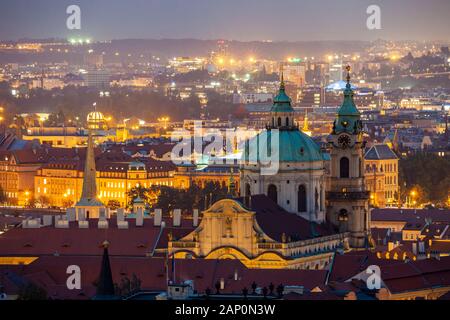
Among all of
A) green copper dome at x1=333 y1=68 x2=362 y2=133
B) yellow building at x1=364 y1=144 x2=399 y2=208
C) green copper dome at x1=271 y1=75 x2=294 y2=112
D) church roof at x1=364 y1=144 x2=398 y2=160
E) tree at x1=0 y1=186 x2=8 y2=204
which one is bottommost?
tree at x1=0 y1=186 x2=8 y2=204

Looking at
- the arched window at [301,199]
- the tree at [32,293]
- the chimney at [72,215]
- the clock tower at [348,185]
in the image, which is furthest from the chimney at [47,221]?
the tree at [32,293]

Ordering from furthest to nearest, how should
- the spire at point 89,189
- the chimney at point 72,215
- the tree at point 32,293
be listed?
the spire at point 89,189
the chimney at point 72,215
the tree at point 32,293

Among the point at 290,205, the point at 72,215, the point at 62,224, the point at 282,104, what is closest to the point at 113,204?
the point at 72,215

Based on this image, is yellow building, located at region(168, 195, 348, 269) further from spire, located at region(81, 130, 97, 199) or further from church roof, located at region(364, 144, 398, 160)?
church roof, located at region(364, 144, 398, 160)

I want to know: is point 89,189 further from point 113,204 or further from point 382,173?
point 382,173

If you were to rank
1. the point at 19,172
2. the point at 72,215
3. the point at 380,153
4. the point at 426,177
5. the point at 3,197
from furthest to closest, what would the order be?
1. the point at 19,172
2. the point at 3,197
3. the point at 380,153
4. the point at 426,177
5. the point at 72,215

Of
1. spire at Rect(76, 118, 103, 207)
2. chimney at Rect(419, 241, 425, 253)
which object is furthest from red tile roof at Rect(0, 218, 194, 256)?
spire at Rect(76, 118, 103, 207)

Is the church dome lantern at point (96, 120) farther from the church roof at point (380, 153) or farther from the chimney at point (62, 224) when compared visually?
the chimney at point (62, 224)
